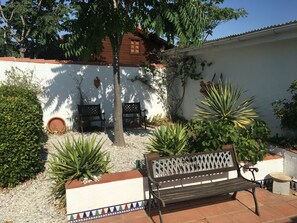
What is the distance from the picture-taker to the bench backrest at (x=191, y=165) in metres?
3.69

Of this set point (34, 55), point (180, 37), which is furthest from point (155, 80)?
point (34, 55)

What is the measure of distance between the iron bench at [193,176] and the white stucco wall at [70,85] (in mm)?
5995

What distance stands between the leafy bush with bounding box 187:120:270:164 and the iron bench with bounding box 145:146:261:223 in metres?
0.28

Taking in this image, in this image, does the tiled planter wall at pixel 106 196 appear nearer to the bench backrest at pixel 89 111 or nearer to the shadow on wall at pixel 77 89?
the bench backrest at pixel 89 111

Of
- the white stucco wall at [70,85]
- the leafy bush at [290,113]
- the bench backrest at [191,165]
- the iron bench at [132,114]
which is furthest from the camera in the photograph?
the iron bench at [132,114]

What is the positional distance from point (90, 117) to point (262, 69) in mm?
5697

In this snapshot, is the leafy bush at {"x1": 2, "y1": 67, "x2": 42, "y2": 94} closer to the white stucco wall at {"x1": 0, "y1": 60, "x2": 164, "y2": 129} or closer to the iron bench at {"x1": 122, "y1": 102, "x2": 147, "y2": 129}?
the white stucco wall at {"x1": 0, "y1": 60, "x2": 164, "y2": 129}

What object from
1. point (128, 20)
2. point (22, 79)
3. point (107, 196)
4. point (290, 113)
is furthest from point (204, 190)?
point (22, 79)

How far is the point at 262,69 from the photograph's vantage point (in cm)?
634

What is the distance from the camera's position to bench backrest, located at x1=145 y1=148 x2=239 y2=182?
369cm

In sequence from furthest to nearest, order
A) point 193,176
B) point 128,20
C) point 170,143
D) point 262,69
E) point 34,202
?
point 262,69 < point 128,20 < point 170,143 < point 34,202 < point 193,176

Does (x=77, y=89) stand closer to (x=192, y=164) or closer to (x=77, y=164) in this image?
(x=77, y=164)

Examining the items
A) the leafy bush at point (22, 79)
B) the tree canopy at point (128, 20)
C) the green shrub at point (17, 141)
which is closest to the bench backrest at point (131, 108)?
the leafy bush at point (22, 79)

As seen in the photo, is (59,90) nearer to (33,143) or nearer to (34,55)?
(33,143)
